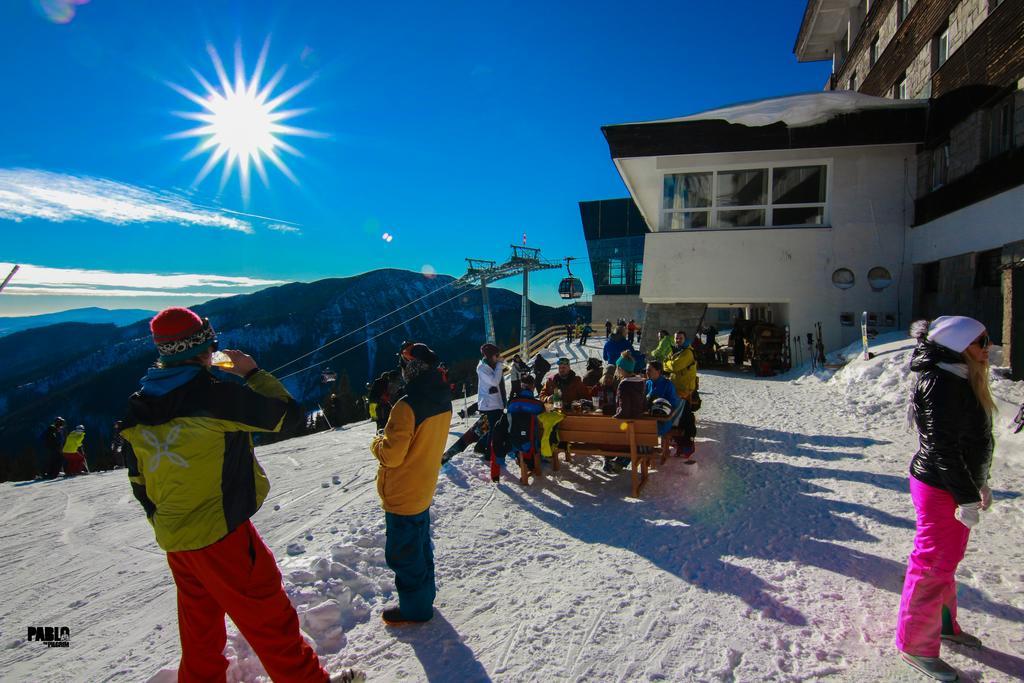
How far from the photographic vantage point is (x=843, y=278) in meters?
13.3

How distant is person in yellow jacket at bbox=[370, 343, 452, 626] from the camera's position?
299 cm

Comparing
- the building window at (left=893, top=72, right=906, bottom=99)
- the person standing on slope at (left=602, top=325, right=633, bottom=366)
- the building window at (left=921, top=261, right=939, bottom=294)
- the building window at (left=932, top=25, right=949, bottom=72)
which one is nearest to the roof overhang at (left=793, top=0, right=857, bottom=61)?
the building window at (left=893, top=72, right=906, bottom=99)

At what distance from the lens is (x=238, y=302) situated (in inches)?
5364

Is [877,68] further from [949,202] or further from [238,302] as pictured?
[238,302]

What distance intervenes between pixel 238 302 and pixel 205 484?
154 meters

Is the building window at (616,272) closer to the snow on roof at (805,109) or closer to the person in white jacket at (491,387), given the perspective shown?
the snow on roof at (805,109)

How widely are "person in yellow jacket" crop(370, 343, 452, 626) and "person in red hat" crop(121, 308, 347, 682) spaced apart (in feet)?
2.47

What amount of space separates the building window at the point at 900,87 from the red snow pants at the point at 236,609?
20.5 metres

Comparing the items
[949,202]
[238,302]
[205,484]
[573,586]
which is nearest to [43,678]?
[205,484]

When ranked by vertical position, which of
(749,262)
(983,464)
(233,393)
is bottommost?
(983,464)

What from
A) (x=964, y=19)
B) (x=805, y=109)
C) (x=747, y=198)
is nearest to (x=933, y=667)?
(x=747, y=198)

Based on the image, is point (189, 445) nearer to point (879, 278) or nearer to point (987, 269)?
point (987, 269)

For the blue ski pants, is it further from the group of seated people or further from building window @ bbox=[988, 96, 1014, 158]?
building window @ bbox=[988, 96, 1014, 158]

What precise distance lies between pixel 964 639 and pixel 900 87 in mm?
18714
